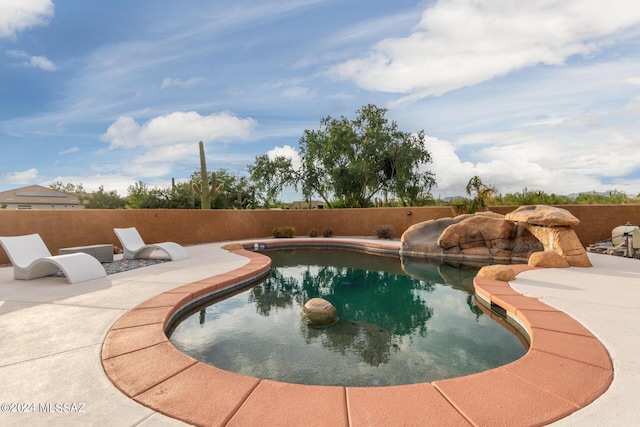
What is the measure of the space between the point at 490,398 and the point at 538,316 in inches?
81.2

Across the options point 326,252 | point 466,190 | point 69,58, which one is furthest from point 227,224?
point 466,190

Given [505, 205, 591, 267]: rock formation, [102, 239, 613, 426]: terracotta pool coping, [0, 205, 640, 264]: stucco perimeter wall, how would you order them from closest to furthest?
[102, 239, 613, 426]: terracotta pool coping, [505, 205, 591, 267]: rock formation, [0, 205, 640, 264]: stucco perimeter wall

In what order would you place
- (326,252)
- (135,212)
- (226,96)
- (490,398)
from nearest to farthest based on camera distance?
(490,398) → (135,212) → (326,252) → (226,96)

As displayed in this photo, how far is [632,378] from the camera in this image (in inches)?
87.1

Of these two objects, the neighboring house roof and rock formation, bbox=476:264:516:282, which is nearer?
rock formation, bbox=476:264:516:282

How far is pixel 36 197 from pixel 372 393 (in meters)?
47.0

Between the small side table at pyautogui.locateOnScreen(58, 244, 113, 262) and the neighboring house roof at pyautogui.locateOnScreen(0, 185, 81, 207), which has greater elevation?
the neighboring house roof at pyautogui.locateOnScreen(0, 185, 81, 207)

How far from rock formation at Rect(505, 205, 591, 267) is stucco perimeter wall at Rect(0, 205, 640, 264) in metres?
4.97

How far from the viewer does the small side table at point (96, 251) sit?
7.23m

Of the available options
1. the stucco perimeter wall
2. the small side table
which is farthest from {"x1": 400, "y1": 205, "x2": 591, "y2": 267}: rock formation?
the small side table

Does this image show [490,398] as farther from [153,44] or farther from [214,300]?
[153,44]

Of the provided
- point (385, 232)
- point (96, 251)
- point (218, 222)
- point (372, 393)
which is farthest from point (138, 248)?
point (385, 232)

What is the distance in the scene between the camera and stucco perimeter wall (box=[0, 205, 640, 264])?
8.62m

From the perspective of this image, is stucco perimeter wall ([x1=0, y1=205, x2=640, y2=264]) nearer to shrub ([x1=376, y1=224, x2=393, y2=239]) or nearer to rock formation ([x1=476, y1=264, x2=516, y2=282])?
shrub ([x1=376, y1=224, x2=393, y2=239])
